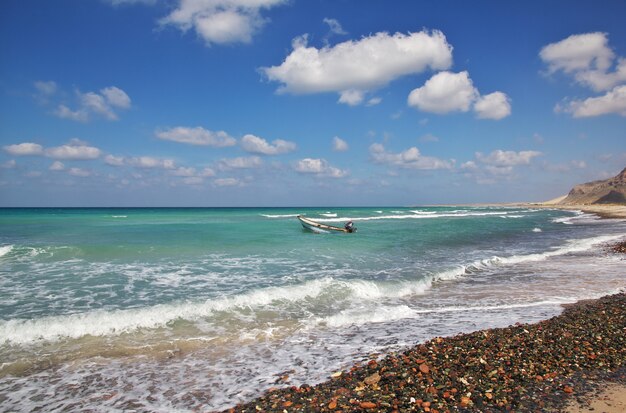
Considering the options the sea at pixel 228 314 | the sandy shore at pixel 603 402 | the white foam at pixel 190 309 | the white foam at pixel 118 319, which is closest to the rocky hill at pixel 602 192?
the sea at pixel 228 314

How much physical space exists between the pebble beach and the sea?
703mm

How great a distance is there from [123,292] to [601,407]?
487 inches

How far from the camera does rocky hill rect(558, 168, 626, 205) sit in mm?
115750

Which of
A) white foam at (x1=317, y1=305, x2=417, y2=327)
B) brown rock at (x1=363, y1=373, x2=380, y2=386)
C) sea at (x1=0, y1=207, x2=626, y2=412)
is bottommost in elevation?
white foam at (x1=317, y1=305, x2=417, y2=327)

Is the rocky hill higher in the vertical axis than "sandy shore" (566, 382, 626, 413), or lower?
higher

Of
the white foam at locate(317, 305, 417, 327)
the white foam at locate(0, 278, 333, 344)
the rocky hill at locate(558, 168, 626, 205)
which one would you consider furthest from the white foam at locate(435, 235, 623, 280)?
the rocky hill at locate(558, 168, 626, 205)

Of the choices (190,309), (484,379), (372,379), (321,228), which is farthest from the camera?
(321,228)

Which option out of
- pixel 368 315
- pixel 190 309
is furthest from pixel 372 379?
pixel 190 309

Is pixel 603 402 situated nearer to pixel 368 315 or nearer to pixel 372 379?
pixel 372 379

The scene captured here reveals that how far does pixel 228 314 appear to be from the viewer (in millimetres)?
9852

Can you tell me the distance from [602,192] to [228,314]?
16069 cm

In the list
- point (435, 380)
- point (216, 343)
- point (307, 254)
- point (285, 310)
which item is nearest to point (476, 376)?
point (435, 380)

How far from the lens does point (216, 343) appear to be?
7.76 m

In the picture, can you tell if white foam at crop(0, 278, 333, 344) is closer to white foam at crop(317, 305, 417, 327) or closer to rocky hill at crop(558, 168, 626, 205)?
white foam at crop(317, 305, 417, 327)
